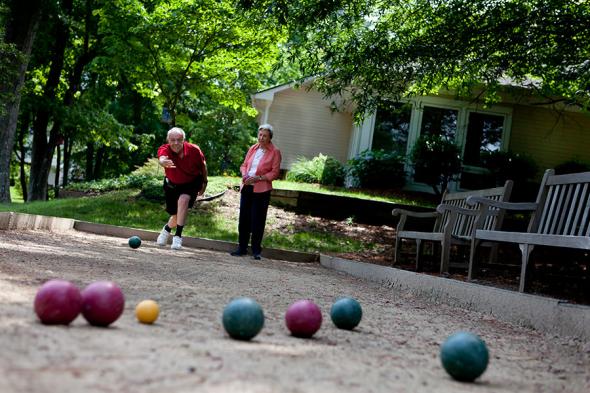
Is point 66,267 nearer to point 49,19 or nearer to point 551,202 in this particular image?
point 551,202

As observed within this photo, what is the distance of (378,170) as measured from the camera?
64.2 feet

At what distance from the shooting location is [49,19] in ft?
70.8

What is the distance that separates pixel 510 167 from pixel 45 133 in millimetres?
16054

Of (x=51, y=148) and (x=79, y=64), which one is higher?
(x=79, y=64)

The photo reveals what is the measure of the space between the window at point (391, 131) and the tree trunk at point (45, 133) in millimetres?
11325

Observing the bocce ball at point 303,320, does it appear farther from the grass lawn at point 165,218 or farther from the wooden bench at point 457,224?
the grass lawn at point 165,218

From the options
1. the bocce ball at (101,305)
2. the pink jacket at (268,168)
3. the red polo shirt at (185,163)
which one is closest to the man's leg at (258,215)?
the pink jacket at (268,168)

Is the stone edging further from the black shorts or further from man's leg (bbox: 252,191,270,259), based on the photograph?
the black shorts

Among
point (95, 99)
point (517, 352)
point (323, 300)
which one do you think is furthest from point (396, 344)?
point (95, 99)

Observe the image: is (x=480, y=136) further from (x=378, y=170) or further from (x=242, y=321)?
(x=242, y=321)

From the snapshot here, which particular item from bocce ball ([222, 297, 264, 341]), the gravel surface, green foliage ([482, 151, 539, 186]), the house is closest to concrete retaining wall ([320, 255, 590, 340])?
the gravel surface

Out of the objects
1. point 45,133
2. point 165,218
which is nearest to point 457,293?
point 165,218

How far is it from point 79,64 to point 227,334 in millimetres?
23950

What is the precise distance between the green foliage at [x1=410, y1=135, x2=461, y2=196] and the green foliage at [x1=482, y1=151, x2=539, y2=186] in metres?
1.25
